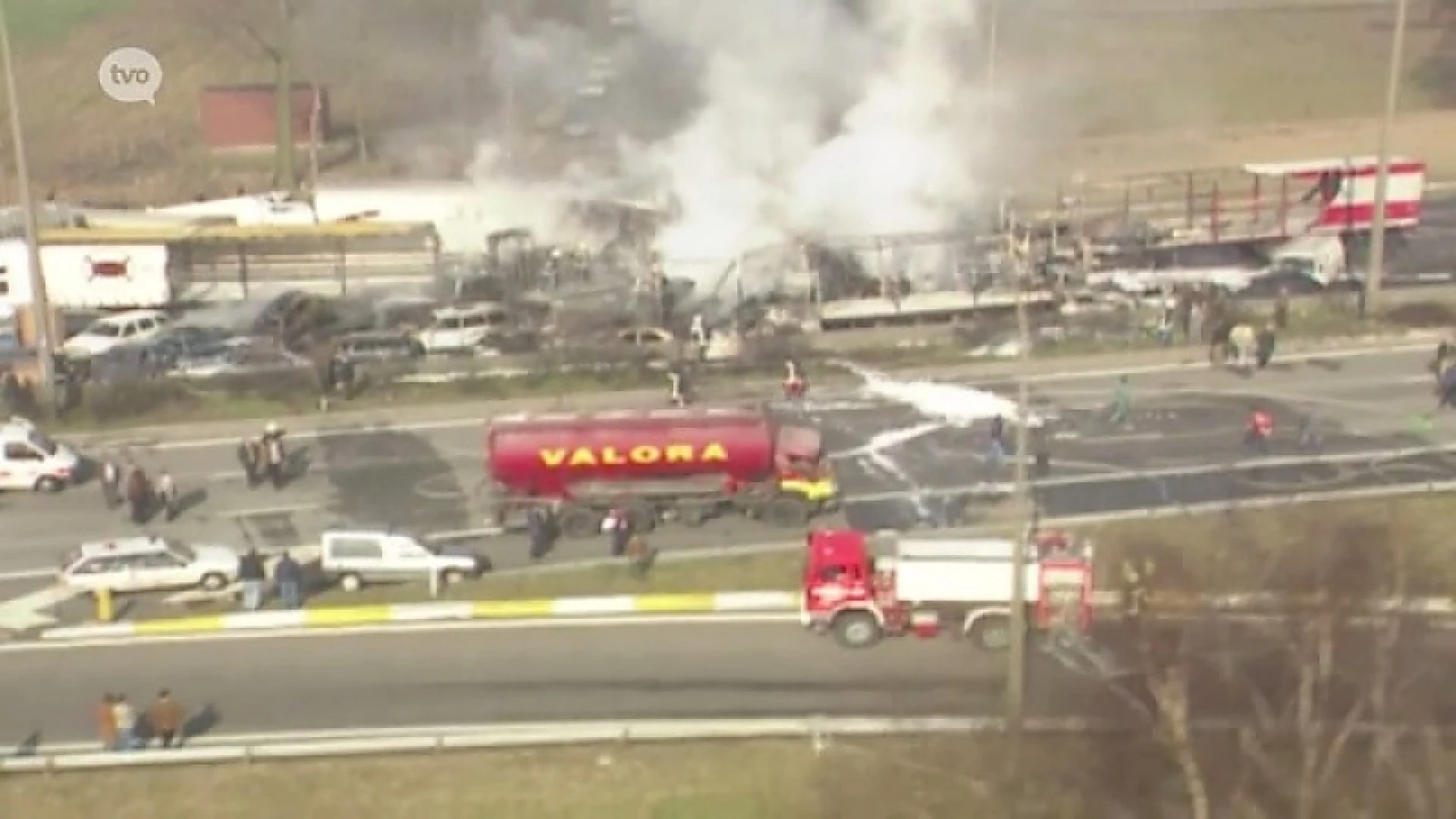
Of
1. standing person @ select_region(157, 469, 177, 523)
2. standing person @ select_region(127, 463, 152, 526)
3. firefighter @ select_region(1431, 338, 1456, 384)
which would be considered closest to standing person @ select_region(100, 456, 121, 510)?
standing person @ select_region(127, 463, 152, 526)

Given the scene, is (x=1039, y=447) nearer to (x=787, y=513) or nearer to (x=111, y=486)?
(x=787, y=513)

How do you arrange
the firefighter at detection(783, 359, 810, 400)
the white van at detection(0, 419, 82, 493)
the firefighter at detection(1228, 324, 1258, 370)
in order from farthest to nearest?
the firefighter at detection(1228, 324, 1258, 370), the firefighter at detection(783, 359, 810, 400), the white van at detection(0, 419, 82, 493)

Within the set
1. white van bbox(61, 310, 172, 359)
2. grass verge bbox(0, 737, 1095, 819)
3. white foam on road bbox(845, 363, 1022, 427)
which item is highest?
white van bbox(61, 310, 172, 359)

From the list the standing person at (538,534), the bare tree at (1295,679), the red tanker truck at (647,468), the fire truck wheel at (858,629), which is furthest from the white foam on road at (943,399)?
the fire truck wheel at (858,629)

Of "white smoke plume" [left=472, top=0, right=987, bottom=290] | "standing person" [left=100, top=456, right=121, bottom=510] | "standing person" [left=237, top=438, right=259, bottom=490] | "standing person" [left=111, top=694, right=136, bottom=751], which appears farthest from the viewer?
"white smoke plume" [left=472, top=0, right=987, bottom=290]

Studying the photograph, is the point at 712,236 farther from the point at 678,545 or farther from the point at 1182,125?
the point at 1182,125

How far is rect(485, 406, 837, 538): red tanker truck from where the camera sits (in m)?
27.1

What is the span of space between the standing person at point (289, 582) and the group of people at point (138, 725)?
384 cm

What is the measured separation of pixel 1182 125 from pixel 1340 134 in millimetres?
4959

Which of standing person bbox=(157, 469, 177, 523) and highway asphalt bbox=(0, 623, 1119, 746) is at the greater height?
standing person bbox=(157, 469, 177, 523)

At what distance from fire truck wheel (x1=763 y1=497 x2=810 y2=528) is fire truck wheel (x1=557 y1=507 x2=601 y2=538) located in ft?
8.55

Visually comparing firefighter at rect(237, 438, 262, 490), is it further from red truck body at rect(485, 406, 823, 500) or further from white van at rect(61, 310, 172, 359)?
white van at rect(61, 310, 172, 359)

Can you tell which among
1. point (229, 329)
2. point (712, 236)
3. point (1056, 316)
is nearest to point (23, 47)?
point (229, 329)

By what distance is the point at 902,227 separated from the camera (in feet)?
133
